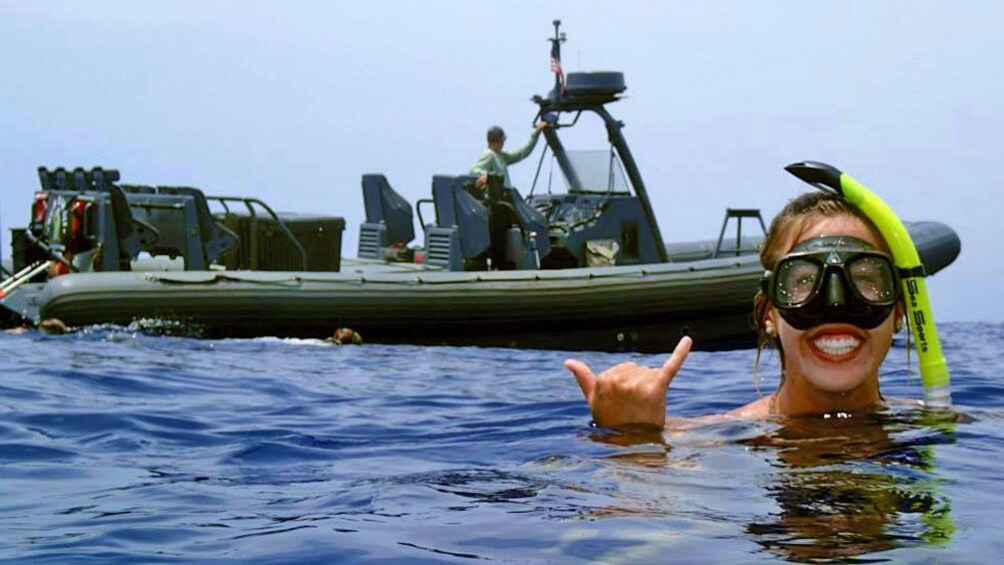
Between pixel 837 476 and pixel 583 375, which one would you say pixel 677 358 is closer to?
pixel 583 375

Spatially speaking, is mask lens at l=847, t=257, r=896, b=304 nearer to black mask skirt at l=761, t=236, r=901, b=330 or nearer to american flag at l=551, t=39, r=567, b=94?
black mask skirt at l=761, t=236, r=901, b=330

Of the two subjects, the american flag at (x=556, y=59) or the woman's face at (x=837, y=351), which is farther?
the american flag at (x=556, y=59)

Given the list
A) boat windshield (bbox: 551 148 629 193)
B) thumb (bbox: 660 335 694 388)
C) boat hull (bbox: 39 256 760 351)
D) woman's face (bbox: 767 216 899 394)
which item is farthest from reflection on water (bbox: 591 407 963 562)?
boat windshield (bbox: 551 148 629 193)

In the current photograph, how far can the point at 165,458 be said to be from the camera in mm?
5184

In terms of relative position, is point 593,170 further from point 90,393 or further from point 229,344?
point 90,393

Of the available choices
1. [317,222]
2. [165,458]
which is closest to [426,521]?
[165,458]

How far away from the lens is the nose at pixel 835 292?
4.20m

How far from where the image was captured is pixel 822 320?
13.9ft

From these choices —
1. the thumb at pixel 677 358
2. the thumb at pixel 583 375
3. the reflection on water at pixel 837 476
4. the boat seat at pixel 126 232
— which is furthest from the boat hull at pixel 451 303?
the thumb at pixel 677 358

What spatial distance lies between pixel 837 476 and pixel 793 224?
95 centimetres

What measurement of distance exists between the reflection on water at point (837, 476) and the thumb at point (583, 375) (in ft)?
0.72

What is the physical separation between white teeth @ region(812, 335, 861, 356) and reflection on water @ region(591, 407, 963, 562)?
27 centimetres

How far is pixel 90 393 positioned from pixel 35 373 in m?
1.05

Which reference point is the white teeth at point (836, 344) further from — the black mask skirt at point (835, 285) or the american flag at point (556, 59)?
the american flag at point (556, 59)
